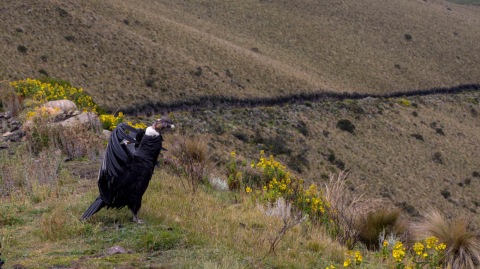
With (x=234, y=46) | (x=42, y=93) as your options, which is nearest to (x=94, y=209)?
(x=42, y=93)

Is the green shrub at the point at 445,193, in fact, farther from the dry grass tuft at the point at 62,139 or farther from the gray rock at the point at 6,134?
the gray rock at the point at 6,134

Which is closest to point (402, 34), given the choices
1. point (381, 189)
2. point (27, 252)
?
point (381, 189)

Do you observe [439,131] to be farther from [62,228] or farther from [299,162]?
[62,228]

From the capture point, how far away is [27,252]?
360 centimetres

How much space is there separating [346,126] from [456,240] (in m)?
29.5

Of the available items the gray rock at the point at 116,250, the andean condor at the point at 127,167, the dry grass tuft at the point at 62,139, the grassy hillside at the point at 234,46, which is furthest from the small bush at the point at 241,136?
the gray rock at the point at 116,250

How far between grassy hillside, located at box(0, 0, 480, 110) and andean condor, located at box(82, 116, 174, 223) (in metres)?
25.3

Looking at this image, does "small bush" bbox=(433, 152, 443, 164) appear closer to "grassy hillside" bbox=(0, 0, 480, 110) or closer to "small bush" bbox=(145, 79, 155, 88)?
"grassy hillside" bbox=(0, 0, 480, 110)

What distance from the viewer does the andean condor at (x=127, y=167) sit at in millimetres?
4281

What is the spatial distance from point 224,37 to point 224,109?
20042 mm

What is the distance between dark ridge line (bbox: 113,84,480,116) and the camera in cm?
2977

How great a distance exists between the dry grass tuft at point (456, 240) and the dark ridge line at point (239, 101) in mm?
25407

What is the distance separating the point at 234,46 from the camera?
46031 mm

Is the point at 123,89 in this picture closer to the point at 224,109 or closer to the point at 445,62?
the point at 224,109
